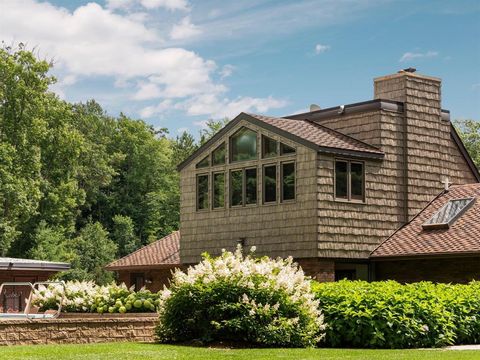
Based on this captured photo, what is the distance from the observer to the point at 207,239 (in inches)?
1160

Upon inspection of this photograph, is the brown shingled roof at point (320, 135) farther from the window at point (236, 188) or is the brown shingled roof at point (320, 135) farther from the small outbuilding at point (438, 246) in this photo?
the small outbuilding at point (438, 246)

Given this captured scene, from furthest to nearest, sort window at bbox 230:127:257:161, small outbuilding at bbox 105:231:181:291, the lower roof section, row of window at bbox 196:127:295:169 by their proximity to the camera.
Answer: small outbuilding at bbox 105:231:181:291 < the lower roof section < window at bbox 230:127:257:161 < row of window at bbox 196:127:295:169

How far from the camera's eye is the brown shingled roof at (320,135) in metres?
26.6

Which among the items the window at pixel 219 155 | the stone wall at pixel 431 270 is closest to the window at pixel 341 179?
the stone wall at pixel 431 270

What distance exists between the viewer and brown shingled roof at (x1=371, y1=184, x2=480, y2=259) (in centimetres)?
2492

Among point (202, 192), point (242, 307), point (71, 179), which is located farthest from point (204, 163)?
point (71, 179)

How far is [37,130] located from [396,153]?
2628cm

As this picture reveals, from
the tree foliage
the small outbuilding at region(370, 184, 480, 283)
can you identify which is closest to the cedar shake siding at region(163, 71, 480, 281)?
the small outbuilding at region(370, 184, 480, 283)

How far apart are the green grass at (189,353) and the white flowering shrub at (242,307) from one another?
0.84m

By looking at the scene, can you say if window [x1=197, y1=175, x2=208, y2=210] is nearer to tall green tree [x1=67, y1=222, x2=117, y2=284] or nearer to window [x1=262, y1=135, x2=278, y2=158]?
window [x1=262, y1=135, x2=278, y2=158]

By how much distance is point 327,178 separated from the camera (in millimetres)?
26141

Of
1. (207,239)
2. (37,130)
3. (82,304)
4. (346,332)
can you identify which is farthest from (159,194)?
(346,332)

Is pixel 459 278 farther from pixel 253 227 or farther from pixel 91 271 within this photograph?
pixel 91 271

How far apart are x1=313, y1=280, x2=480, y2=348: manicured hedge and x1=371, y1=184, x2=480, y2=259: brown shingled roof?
720 cm
